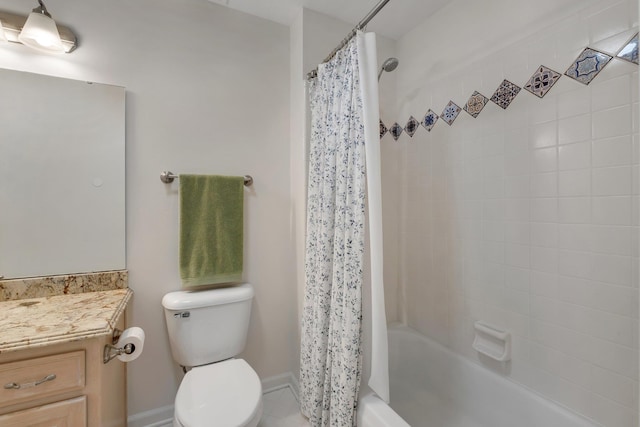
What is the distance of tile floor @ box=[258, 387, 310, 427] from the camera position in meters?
1.50

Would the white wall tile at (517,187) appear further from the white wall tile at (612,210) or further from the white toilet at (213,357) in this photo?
the white toilet at (213,357)

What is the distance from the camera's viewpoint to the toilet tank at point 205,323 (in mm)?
1372

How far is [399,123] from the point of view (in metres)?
1.98

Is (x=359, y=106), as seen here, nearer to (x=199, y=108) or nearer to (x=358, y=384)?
(x=199, y=108)

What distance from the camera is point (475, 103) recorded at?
149 cm

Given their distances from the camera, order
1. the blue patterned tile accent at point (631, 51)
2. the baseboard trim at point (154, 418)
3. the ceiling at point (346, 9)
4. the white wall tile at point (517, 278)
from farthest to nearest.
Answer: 1. the ceiling at point (346, 9)
2. the baseboard trim at point (154, 418)
3. the white wall tile at point (517, 278)
4. the blue patterned tile accent at point (631, 51)

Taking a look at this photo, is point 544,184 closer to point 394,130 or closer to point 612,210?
point 612,210

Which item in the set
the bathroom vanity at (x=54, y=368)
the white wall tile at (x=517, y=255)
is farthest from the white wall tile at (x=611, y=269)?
the bathroom vanity at (x=54, y=368)

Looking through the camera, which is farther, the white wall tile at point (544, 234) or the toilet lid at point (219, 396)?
the white wall tile at point (544, 234)

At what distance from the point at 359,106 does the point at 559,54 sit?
34.5 inches

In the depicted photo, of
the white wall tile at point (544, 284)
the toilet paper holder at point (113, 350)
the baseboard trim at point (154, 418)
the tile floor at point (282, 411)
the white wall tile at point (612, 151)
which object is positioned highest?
the white wall tile at point (612, 151)

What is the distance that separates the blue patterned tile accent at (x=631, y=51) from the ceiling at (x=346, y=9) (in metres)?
0.96

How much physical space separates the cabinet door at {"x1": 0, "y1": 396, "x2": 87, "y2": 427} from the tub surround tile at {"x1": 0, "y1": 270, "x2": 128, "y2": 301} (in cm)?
56

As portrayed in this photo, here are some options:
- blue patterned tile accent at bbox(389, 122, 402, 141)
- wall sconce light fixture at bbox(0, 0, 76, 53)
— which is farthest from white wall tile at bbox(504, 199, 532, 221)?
wall sconce light fixture at bbox(0, 0, 76, 53)
